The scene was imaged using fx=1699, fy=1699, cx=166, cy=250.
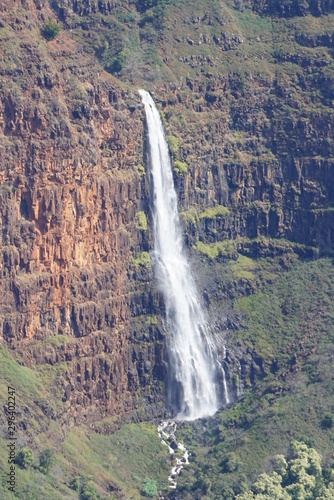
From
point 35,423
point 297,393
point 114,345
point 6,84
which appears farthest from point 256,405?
point 6,84

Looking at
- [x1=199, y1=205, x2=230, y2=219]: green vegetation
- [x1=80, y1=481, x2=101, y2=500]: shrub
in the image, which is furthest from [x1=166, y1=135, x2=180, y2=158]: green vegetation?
[x1=80, y1=481, x2=101, y2=500]: shrub

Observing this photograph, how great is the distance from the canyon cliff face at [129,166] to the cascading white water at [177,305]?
2.86 feet

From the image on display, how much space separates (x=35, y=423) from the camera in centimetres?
9044

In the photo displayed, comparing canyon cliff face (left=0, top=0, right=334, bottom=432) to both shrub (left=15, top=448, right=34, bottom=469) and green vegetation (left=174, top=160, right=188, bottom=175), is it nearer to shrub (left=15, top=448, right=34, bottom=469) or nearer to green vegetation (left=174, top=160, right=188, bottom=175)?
green vegetation (left=174, top=160, right=188, bottom=175)

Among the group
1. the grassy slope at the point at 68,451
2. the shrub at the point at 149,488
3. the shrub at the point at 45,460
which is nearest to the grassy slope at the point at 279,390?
the shrub at the point at 149,488

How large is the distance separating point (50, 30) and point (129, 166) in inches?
373

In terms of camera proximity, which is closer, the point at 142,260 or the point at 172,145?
the point at 142,260

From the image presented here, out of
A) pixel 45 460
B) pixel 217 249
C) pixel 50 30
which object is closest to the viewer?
pixel 45 460

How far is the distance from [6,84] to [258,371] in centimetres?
2484

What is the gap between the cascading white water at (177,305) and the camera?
101m

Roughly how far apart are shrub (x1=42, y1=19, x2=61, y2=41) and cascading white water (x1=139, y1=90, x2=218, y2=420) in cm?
829

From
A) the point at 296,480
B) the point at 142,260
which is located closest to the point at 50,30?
the point at 142,260

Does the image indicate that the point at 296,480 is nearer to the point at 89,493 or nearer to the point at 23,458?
the point at 89,493

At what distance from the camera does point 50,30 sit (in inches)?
3802
